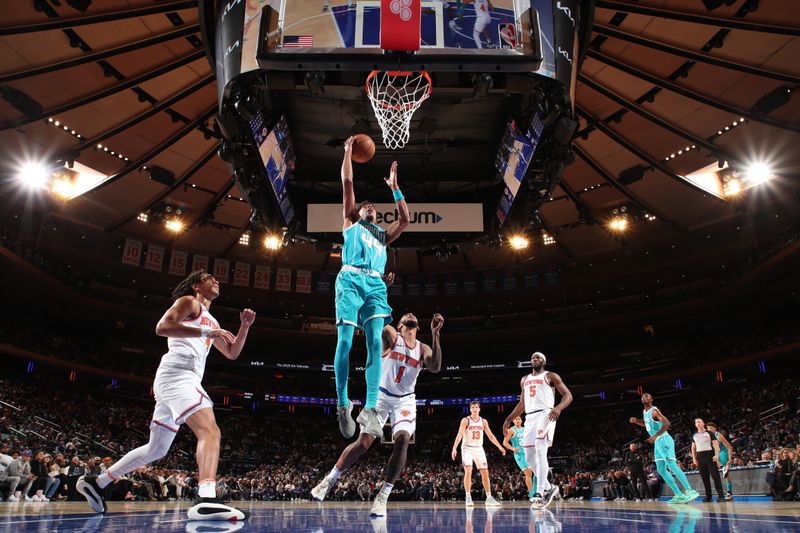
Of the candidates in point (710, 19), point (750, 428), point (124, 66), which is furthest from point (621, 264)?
point (124, 66)

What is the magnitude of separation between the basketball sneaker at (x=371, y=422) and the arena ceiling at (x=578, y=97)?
881 centimetres

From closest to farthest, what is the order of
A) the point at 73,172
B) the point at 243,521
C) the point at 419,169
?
the point at 243,521, the point at 419,169, the point at 73,172

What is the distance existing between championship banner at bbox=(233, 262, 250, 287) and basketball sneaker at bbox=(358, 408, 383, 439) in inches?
1168

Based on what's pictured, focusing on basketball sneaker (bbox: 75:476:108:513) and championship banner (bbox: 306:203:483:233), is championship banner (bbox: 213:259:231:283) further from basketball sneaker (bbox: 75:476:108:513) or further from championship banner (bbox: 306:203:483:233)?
basketball sneaker (bbox: 75:476:108:513)

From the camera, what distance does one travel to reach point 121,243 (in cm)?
3047

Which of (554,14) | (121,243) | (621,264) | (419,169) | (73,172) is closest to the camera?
(554,14)

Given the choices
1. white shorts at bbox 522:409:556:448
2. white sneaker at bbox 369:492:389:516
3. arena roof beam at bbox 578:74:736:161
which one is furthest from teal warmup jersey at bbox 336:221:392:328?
arena roof beam at bbox 578:74:736:161

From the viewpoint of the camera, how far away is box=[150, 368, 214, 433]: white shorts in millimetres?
4637

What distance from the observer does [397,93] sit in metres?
10.7

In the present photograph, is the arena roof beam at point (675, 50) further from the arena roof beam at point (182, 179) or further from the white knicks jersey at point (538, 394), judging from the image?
the arena roof beam at point (182, 179)

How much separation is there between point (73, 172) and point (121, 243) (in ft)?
32.7

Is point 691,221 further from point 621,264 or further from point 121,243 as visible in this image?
point 121,243

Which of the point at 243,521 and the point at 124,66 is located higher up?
the point at 124,66

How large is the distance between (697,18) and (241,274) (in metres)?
27.5
